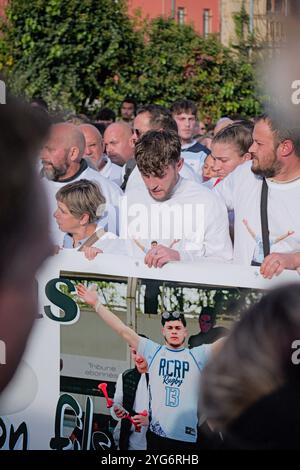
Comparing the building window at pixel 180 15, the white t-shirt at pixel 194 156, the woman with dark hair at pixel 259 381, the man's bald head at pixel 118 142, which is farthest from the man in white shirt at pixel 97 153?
the building window at pixel 180 15

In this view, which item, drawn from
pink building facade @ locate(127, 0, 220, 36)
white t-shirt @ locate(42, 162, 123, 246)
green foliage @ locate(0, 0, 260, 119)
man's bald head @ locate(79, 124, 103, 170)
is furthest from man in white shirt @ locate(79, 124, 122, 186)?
pink building facade @ locate(127, 0, 220, 36)

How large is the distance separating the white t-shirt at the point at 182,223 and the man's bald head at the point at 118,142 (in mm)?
1774

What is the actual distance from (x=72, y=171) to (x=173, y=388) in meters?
1.05

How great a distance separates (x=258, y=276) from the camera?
3.67 m

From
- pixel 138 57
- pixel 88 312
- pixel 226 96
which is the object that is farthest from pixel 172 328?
pixel 138 57

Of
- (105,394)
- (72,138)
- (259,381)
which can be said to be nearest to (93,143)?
(72,138)

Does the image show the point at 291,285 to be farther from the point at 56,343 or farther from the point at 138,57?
the point at 138,57

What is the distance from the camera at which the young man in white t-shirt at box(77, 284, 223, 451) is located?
3.81 meters

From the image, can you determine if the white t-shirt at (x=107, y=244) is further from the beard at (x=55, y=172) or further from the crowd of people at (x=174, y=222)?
the beard at (x=55, y=172)

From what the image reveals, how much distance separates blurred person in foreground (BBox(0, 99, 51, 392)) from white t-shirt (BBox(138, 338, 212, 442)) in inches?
69.2

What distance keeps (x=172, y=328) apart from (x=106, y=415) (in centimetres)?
50

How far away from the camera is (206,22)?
65.0ft

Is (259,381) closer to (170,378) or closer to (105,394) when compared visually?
(170,378)

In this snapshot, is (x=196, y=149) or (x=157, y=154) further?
(x=196, y=149)
